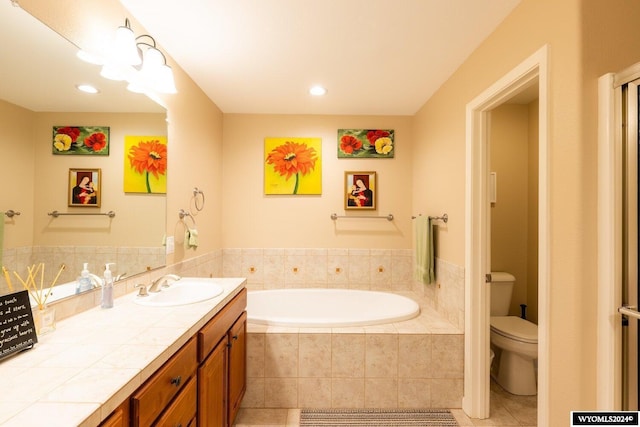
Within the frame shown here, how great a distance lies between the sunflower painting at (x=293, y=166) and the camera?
10.4 feet

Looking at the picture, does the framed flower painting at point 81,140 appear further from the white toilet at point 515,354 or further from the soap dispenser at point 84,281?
the white toilet at point 515,354

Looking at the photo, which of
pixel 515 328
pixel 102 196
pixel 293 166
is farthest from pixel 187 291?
pixel 515 328

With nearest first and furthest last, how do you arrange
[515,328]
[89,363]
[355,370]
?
1. [89,363]
2. [355,370]
3. [515,328]

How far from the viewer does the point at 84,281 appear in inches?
53.9

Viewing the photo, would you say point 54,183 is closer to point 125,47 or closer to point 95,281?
point 95,281

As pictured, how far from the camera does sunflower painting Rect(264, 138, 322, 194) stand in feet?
10.4

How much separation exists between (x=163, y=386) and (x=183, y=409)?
0.23 meters

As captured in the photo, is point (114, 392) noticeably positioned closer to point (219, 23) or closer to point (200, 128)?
point (219, 23)

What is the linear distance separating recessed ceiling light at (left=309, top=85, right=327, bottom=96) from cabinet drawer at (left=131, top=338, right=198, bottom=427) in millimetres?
2098

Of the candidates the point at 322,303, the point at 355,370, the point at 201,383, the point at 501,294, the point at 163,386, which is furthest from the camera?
the point at 322,303

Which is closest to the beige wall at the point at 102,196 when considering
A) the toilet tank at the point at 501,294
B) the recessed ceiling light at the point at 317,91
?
the recessed ceiling light at the point at 317,91

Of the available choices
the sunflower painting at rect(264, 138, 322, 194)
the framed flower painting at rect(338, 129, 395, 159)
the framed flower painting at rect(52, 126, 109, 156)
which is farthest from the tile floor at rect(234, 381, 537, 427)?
the framed flower painting at rect(338, 129, 395, 159)

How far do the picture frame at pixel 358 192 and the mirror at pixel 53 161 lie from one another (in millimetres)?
1955

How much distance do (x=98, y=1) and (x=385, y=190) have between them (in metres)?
2.60
